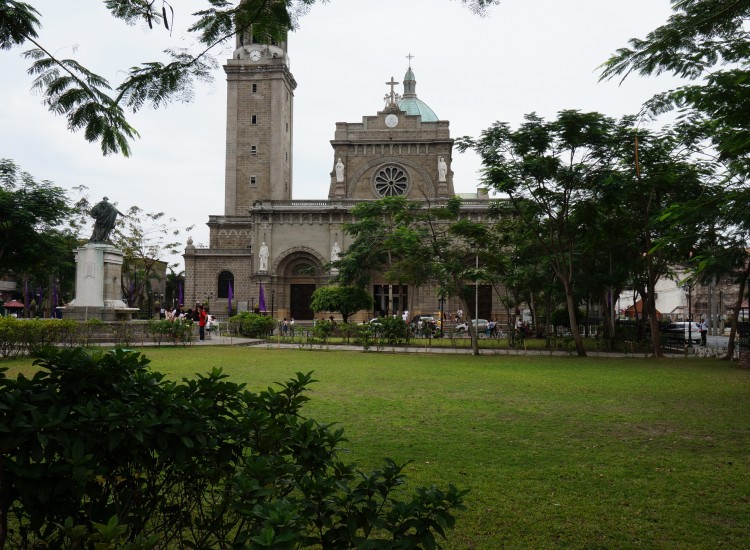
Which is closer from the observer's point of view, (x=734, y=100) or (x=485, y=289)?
(x=734, y=100)

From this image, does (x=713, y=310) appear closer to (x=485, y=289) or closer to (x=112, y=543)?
(x=485, y=289)

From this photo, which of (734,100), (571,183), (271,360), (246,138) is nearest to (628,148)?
(571,183)

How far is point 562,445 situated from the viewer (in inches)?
293

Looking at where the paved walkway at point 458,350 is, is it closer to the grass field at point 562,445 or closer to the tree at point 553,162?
the tree at point 553,162

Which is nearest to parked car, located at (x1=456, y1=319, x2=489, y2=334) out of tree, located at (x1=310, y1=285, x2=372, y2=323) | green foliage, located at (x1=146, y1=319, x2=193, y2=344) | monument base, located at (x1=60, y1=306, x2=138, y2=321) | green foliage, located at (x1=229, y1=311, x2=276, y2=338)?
tree, located at (x1=310, y1=285, x2=372, y2=323)

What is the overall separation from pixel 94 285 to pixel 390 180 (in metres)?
28.9

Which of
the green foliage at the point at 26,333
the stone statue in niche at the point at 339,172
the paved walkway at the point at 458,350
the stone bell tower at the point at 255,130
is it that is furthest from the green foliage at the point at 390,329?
the stone bell tower at the point at 255,130

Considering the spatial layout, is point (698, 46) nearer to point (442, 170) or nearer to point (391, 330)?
point (391, 330)

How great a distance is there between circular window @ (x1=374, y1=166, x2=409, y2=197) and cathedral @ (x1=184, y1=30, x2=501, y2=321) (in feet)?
0.25

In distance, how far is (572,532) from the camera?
4.71 meters

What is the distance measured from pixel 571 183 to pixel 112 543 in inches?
758

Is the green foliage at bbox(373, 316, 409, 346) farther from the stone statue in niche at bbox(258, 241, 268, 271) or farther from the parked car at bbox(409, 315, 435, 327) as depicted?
the stone statue in niche at bbox(258, 241, 268, 271)

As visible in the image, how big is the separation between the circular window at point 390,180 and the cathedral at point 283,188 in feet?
0.25

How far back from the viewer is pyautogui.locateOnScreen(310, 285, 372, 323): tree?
31641 millimetres
